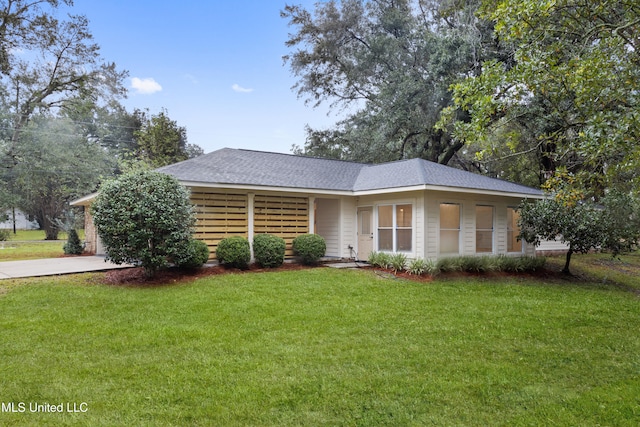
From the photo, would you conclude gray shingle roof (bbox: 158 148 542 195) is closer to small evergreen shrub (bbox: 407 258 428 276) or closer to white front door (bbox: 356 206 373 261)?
white front door (bbox: 356 206 373 261)

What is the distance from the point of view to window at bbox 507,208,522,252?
482 inches

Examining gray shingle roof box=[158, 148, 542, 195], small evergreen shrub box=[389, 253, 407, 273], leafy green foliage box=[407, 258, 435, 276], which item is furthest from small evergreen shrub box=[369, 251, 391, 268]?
gray shingle roof box=[158, 148, 542, 195]

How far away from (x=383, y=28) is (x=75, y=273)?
16.5m

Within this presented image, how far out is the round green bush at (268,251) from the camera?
10.3 meters

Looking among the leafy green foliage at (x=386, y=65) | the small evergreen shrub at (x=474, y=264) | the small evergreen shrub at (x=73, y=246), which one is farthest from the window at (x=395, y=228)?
the small evergreen shrub at (x=73, y=246)

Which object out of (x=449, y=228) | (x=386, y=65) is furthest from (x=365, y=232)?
(x=386, y=65)

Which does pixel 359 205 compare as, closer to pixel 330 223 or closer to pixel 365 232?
pixel 365 232

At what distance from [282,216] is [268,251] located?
1.69 metres

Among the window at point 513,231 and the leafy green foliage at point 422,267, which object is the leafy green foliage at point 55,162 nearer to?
the leafy green foliage at point 422,267

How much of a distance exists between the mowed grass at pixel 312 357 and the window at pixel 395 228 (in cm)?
313

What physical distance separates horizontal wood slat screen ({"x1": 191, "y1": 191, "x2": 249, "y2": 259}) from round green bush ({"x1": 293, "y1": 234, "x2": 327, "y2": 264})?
5.09ft

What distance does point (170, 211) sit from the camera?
8.12 metres

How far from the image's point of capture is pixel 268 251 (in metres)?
10.3

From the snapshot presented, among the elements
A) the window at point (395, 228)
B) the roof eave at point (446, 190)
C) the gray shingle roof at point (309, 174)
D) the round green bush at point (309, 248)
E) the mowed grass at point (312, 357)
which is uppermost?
the gray shingle roof at point (309, 174)
